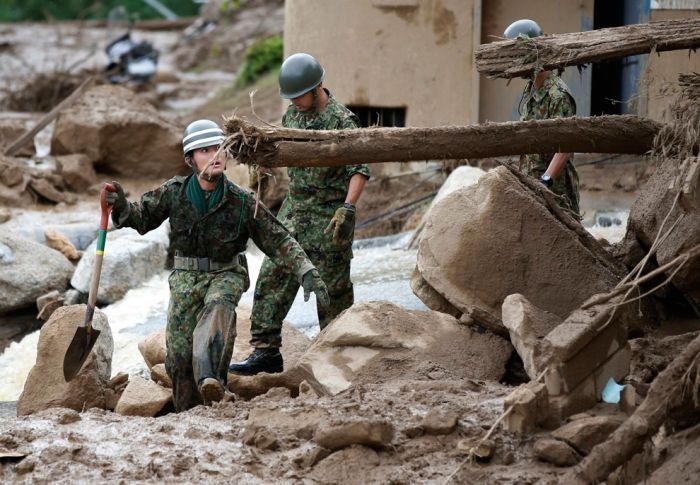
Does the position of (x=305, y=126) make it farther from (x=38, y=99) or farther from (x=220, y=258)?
(x=38, y=99)

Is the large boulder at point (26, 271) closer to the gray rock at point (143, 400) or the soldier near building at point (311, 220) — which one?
the soldier near building at point (311, 220)

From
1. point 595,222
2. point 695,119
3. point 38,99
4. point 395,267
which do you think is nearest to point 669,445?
point 695,119

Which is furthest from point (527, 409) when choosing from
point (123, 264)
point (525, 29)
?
point (123, 264)

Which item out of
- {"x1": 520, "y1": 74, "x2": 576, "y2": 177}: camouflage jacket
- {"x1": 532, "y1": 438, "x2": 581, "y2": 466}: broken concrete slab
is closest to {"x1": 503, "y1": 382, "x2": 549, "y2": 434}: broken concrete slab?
→ {"x1": 532, "y1": 438, "x2": 581, "y2": 466}: broken concrete slab

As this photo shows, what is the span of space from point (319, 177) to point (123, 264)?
394 cm

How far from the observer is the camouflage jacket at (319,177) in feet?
25.8

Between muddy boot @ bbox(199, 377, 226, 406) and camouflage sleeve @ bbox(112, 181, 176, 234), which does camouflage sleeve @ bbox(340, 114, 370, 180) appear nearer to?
camouflage sleeve @ bbox(112, 181, 176, 234)

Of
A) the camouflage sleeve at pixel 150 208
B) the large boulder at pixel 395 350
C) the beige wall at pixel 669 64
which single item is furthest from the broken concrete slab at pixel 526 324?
the beige wall at pixel 669 64

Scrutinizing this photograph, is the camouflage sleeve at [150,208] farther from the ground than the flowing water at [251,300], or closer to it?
farther from the ground

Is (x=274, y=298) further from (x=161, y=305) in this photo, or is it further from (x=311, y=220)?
(x=161, y=305)

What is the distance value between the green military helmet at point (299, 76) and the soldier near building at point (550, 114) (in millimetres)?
1290

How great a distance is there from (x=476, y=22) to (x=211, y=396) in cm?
766

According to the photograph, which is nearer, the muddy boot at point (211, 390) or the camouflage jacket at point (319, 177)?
the muddy boot at point (211, 390)

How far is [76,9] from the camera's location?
31.5 m
